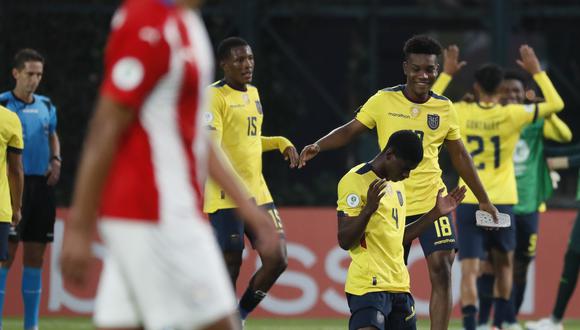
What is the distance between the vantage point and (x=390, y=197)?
7496mm

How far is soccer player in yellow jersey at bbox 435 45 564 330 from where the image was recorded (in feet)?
36.2

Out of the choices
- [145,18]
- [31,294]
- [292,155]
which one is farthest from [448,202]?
[31,294]

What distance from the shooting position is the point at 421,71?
8.62 m

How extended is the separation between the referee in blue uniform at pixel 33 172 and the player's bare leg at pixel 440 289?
335cm

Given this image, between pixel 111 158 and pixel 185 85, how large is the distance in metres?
0.36

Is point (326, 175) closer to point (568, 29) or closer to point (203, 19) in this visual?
point (203, 19)

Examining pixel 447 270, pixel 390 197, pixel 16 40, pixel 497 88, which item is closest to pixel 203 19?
pixel 16 40

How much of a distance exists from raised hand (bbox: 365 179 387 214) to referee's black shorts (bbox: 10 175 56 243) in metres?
4.22

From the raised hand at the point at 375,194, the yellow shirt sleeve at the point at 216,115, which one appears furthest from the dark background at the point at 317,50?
the raised hand at the point at 375,194

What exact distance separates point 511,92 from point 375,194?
5.32 meters

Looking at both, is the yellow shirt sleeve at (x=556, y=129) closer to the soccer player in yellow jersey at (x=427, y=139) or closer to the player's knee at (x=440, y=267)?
the soccer player in yellow jersey at (x=427, y=139)

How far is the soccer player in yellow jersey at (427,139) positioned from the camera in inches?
344

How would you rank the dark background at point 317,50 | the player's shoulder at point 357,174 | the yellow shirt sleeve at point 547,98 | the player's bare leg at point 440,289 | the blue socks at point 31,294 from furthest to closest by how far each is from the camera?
the dark background at point 317,50 → the yellow shirt sleeve at point 547,98 → the blue socks at point 31,294 → the player's bare leg at point 440,289 → the player's shoulder at point 357,174

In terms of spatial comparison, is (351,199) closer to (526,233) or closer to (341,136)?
(341,136)
